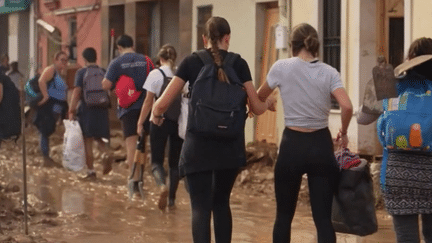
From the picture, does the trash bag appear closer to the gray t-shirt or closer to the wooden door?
the gray t-shirt

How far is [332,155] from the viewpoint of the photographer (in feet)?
25.5

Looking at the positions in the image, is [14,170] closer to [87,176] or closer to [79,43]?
[87,176]

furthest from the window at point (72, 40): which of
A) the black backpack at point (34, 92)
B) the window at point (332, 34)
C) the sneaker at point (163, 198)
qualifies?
the sneaker at point (163, 198)

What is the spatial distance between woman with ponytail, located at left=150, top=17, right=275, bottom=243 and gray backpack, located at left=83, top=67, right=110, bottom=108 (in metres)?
7.17

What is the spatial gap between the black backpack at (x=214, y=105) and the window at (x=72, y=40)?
866 inches

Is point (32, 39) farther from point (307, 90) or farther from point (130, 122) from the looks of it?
point (307, 90)

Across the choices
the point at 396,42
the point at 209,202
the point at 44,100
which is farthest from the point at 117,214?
the point at 44,100

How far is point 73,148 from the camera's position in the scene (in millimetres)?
15906

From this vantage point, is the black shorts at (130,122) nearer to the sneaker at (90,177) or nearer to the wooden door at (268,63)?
the sneaker at (90,177)

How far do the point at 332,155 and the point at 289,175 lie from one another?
299mm

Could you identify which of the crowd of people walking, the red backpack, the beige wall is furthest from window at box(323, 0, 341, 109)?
the crowd of people walking

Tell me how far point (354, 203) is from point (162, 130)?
4.21 meters

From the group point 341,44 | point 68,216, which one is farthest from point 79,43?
point 68,216

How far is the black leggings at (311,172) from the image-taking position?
25.3 feet
